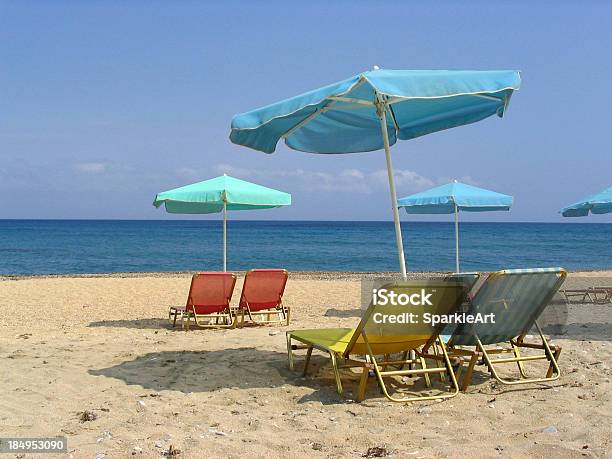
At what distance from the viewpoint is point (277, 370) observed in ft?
16.8

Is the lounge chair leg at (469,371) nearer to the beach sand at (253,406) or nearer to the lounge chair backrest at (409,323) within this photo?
the beach sand at (253,406)

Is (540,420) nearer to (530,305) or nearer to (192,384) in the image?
(530,305)

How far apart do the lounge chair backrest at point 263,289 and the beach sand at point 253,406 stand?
1112 mm

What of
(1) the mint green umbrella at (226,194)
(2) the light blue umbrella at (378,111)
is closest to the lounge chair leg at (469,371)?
(2) the light blue umbrella at (378,111)

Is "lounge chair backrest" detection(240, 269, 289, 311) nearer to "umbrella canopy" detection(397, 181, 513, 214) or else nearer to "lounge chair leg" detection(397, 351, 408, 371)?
"lounge chair leg" detection(397, 351, 408, 371)

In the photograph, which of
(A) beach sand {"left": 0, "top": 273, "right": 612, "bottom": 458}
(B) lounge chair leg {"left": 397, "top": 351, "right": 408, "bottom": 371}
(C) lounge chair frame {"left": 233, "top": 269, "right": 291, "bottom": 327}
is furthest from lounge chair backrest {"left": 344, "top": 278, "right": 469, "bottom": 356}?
(C) lounge chair frame {"left": 233, "top": 269, "right": 291, "bottom": 327}

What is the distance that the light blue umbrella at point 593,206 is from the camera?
10273mm

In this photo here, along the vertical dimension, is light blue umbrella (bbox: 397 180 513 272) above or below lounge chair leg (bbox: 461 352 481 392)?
above

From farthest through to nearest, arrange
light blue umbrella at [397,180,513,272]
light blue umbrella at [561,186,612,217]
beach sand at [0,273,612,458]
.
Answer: light blue umbrella at [397,180,513,272]
light blue umbrella at [561,186,612,217]
beach sand at [0,273,612,458]

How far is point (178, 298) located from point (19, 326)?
4.01 meters

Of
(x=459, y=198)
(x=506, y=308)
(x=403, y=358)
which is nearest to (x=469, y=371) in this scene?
(x=506, y=308)

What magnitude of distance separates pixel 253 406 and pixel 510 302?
76.3 inches

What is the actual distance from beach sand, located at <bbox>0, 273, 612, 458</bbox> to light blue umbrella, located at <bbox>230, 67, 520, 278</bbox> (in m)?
1.21

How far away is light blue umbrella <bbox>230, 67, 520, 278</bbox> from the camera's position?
408 centimetres
